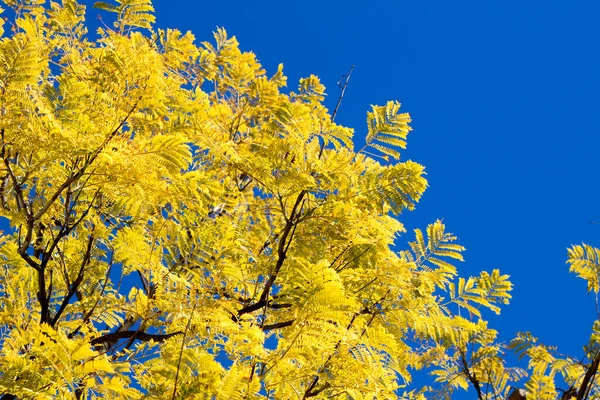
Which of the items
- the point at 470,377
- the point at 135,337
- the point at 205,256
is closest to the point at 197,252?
the point at 205,256

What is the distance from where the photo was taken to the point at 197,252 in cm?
404

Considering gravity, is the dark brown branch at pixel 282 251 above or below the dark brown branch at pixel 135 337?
above

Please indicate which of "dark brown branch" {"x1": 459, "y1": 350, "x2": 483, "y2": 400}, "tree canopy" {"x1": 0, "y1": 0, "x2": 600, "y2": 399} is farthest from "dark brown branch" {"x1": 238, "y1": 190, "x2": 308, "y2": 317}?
"dark brown branch" {"x1": 459, "y1": 350, "x2": 483, "y2": 400}

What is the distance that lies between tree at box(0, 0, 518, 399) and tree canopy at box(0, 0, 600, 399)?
16mm

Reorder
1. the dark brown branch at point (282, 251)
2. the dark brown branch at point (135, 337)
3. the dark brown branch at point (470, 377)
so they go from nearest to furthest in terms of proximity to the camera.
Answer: the dark brown branch at point (282, 251) → the dark brown branch at point (135, 337) → the dark brown branch at point (470, 377)

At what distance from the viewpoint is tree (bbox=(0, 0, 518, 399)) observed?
9.11 ft

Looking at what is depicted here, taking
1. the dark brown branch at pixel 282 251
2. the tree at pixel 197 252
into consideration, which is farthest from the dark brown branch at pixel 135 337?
the dark brown branch at pixel 282 251

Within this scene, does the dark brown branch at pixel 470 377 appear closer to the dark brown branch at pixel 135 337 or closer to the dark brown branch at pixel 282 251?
the dark brown branch at pixel 282 251

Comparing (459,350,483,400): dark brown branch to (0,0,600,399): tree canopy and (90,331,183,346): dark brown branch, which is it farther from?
(90,331,183,346): dark brown branch

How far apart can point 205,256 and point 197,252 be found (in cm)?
7

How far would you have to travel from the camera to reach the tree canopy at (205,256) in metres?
2.80

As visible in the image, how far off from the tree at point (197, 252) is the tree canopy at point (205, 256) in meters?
0.02

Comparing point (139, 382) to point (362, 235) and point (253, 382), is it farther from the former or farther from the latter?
point (362, 235)

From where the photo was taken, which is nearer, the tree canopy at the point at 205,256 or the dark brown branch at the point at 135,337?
the tree canopy at the point at 205,256
